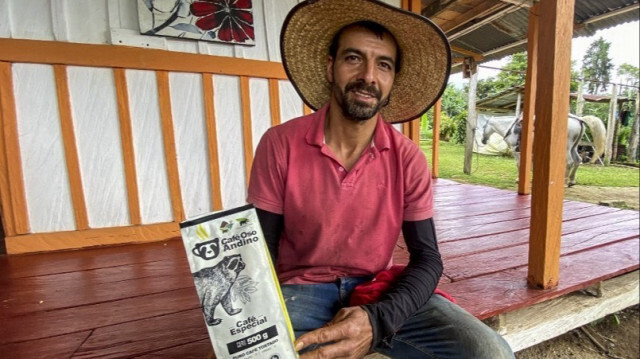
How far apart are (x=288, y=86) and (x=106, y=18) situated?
4.55ft

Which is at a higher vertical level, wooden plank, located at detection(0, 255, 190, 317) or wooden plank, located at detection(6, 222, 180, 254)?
wooden plank, located at detection(6, 222, 180, 254)

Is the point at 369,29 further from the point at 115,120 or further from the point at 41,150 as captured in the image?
the point at 41,150

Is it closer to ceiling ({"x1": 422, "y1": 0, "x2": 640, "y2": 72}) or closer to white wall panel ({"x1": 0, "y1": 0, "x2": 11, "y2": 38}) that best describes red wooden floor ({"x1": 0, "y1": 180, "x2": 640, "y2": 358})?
white wall panel ({"x1": 0, "y1": 0, "x2": 11, "y2": 38})

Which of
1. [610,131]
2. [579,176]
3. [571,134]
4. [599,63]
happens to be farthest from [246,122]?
[599,63]

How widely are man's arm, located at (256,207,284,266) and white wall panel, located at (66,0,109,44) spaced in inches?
80.0

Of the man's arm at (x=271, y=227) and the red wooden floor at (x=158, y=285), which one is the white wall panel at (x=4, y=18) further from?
the man's arm at (x=271, y=227)

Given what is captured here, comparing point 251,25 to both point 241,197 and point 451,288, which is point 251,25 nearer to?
point 241,197

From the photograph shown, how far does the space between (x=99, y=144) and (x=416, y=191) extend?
2.27m

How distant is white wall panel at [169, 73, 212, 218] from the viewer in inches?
99.4

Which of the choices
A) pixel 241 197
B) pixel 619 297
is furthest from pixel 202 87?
pixel 619 297

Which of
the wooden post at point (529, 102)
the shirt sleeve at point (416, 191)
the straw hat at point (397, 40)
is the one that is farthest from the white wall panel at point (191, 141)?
the wooden post at point (529, 102)

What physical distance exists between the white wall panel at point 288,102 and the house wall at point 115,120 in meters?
0.06

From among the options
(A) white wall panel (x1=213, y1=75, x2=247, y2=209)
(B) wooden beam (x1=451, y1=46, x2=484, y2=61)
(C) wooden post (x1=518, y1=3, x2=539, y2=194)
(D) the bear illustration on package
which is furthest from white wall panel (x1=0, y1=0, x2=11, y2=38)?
(B) wooden beam (x1=451, y1=46, x2=484, y2=61)

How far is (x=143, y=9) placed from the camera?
2.31 metres
